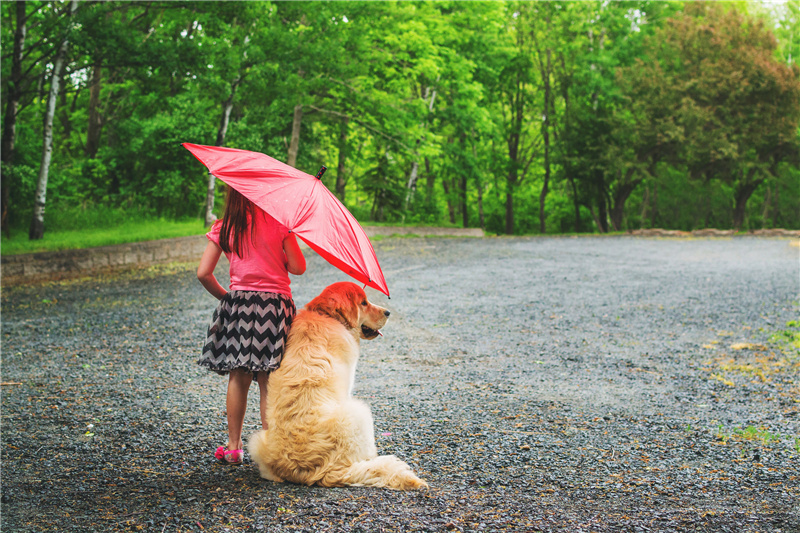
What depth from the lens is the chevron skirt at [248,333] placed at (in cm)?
342

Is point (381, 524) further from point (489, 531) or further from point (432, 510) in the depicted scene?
point (489, 531)

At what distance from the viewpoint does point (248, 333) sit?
3.43m

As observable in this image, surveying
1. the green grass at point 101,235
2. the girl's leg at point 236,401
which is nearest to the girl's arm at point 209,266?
the girl's leg at point 236,401

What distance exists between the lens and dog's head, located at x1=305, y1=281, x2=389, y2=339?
342 cm

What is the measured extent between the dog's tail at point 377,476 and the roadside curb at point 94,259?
10.1 m

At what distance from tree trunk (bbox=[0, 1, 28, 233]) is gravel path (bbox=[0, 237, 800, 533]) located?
410 centimetres

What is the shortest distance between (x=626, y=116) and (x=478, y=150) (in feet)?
30.3

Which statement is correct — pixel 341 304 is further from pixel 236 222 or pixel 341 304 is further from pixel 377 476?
pixel 377 476

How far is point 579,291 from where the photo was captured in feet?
37.2

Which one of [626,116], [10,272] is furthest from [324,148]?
[10,272]

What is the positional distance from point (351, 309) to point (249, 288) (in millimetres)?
583

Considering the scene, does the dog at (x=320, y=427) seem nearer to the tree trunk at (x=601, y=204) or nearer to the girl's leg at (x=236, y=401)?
the girl's leg at (x=236, y=401)

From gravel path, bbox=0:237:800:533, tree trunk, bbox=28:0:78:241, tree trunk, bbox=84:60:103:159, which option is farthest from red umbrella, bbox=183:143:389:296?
tree trunk, bbox=84:60:103:159

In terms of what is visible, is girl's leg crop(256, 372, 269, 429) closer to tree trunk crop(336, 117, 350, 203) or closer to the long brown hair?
the long brown hair
